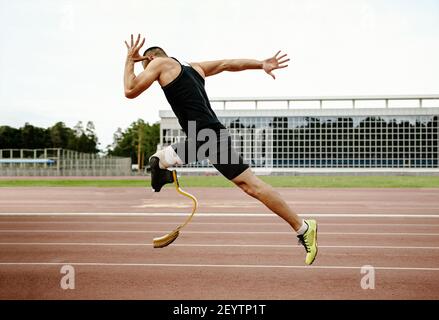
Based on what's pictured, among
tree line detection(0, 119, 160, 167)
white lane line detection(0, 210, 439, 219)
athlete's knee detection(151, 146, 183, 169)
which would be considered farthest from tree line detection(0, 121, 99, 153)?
athlete's knee detection(151, 146, 183, 169)

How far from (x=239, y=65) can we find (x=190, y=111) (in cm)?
72

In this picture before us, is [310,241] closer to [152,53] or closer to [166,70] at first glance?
[166,70]

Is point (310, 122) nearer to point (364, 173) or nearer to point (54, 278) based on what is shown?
point (364, 173)

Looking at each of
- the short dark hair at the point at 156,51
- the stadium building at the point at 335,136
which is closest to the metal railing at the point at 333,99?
the stadium building at the point at 335,136

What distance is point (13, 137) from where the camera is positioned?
279 feet

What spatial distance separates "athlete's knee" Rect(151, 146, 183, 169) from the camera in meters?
4.12

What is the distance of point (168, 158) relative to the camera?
13.6 ft

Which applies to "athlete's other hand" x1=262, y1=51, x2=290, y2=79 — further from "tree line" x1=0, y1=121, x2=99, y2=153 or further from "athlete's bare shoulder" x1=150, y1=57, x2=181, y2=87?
"tree line" x1=0, y1=121, x2=99, y2=153

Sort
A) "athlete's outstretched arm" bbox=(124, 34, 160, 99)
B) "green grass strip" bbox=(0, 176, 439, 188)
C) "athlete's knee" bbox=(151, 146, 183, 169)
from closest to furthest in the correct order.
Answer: "athlete's outstretched arm" bbox=(124, 34, 160, 99) → "athlete's knee" bbox=(151, 146, 183, 169) → "green grass strip" bbox=(0, 176, 439, 188)

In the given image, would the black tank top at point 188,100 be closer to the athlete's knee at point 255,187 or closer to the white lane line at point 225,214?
the athlete's knee at point 255,187

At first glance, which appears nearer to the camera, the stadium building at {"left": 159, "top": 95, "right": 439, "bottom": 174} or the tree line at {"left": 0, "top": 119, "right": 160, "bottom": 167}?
the stadium building at {"left": 159, "top": 95, "right": 439, "bottom": 174}

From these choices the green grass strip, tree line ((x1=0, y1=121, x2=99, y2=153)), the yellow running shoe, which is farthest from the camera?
tree line ((x1=0, y1=121, x2=99, y2=153))

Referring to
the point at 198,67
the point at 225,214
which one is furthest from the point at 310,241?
the point at 225,214

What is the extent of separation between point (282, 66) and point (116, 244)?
3569 mm
